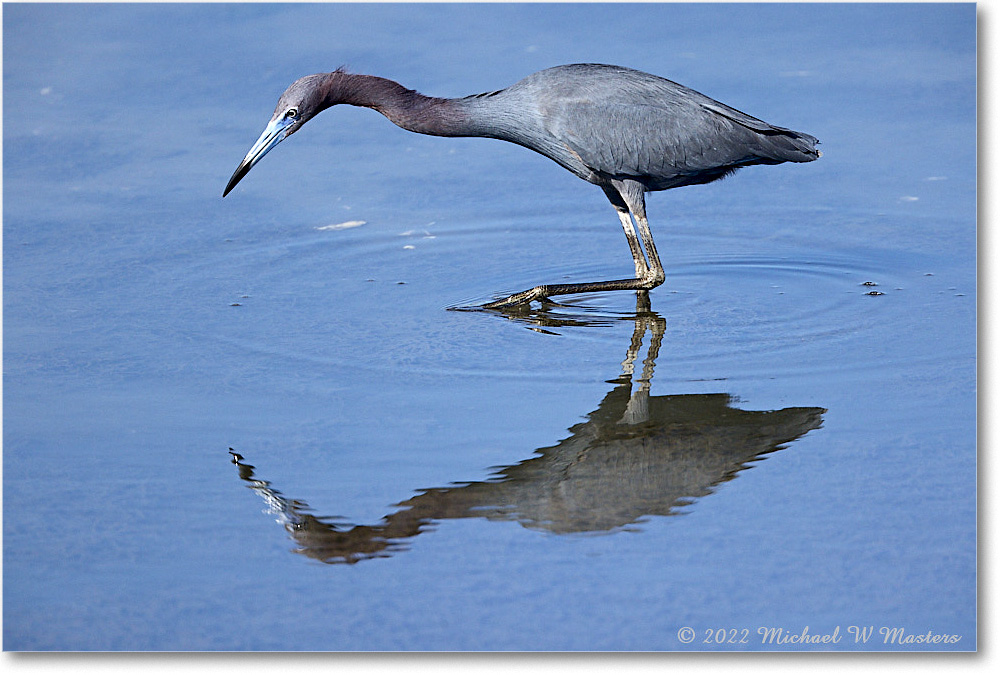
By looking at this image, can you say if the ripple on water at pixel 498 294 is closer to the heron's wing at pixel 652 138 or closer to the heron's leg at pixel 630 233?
the heron's leg at pixel 630 233

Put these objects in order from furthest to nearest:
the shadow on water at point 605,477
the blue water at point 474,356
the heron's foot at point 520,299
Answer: the heron's foot at point 520,299 → the shadow on water at point 605,477 → the blue water at point 474,356

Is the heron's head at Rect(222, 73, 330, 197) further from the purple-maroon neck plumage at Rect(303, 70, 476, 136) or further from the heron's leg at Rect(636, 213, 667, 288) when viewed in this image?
the heron's leg at Rect(636, 213, 667, 288)

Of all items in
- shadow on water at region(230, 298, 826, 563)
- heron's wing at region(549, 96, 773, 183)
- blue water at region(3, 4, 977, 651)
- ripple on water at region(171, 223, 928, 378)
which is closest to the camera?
blue water at region(3, 4, 977, 651)

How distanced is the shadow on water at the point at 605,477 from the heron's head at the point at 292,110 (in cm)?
217

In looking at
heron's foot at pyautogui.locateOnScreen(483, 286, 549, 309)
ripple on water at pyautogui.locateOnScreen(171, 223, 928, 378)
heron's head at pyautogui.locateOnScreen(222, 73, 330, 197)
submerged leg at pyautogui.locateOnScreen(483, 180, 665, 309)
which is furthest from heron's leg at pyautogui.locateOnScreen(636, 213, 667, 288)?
heron's head at pyautogui.locateOnScreen(222, 73, 330, 197)

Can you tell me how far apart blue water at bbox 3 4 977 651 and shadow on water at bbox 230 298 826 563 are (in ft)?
0.06

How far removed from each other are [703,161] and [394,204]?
2.18 meters

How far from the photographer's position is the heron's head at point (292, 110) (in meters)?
6.82

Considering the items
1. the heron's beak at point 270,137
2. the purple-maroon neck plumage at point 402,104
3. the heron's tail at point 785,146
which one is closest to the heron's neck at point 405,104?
the purple-maroon neck plumage at point 402,104

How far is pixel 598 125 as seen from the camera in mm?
6922

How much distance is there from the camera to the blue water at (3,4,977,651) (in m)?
4.19

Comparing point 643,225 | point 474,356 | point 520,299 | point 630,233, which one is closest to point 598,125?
point 643,225

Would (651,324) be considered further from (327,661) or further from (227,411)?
(327,661)

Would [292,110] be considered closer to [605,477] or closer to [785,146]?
[785,146]
